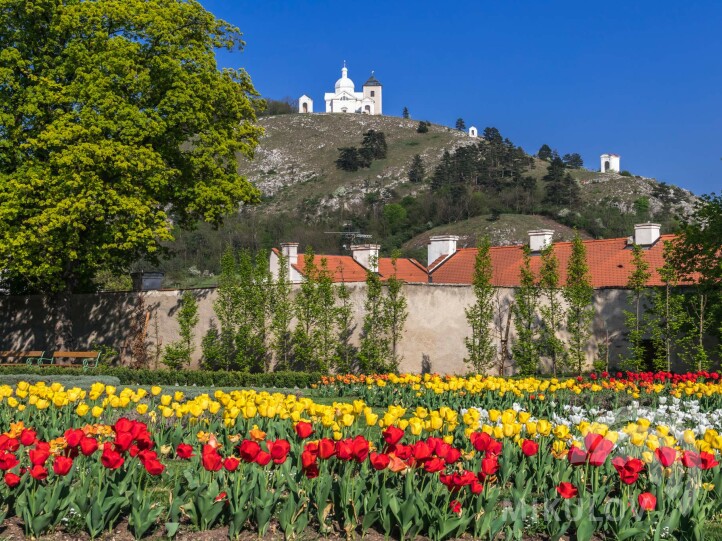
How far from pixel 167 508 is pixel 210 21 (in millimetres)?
21044

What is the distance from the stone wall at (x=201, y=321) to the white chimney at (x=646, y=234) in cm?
844

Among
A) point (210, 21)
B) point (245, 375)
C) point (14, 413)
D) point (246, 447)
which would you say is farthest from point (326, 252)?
point (246, 447)

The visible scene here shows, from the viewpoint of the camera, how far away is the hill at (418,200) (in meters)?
70.8

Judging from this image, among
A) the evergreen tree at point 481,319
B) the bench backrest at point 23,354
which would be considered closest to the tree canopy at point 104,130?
the bench backrest at point 23,354

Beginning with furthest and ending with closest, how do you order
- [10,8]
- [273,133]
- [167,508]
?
[273,133] < [10,8] < [167,508]

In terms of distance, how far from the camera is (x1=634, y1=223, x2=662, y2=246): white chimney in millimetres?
30953

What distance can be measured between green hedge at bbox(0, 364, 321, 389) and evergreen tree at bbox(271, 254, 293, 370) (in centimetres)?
345

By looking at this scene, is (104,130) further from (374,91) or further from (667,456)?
(374,91)

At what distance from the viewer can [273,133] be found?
126750 mm

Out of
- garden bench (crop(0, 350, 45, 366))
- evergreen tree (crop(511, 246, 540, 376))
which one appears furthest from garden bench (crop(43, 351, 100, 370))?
evergreen tree (crop(511, 246, 540, 376))

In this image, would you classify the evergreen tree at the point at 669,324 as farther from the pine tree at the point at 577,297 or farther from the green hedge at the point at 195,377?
the green hedge at the point at 195,377

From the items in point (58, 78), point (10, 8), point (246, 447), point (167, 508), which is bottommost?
point (167, 508)

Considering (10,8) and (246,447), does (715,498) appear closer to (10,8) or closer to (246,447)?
(246,447)

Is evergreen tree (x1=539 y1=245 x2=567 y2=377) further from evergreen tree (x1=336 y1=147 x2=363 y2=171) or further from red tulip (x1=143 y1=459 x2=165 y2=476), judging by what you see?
evergreen tree (x1=336 y1=147 x2=363 y2=171)
